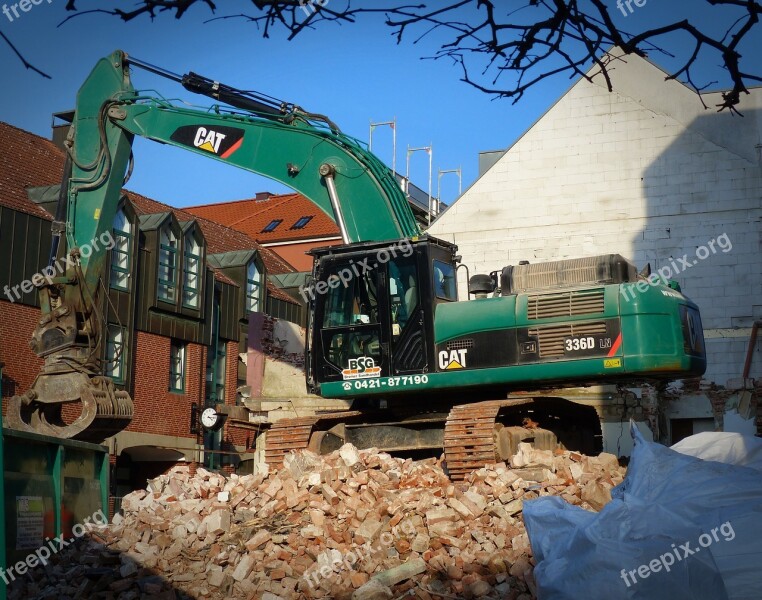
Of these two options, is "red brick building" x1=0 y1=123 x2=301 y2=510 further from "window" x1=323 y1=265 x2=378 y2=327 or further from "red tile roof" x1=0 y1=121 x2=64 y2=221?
"window" x1=323 y1=265 x2=378 y2=327

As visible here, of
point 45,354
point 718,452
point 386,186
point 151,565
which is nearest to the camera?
point 718,452

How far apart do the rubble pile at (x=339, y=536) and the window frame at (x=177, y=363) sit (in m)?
17.9

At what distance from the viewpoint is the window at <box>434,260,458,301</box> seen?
546 inches

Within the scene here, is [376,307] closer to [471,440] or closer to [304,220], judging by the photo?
[471,440]

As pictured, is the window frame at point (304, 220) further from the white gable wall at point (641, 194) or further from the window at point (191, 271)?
the white gable wall at point (641, 194)

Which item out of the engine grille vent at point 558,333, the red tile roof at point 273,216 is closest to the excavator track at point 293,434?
the engine grille vent at point 558,333

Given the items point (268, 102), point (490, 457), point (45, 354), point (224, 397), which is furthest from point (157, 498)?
point (224, 397)

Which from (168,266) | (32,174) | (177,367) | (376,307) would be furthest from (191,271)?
(376,307)

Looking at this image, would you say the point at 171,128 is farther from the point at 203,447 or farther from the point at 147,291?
the point at 203,447

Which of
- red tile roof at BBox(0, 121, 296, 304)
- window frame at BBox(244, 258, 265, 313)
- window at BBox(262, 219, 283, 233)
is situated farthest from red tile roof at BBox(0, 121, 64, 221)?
window at BBox(262, 219, 283, 233)

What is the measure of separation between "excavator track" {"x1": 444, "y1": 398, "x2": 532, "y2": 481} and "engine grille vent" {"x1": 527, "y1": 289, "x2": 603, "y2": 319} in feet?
4.09

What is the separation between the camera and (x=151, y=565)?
10625mm

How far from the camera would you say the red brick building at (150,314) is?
25.9 metres

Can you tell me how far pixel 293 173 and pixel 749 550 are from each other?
31.2 feet
